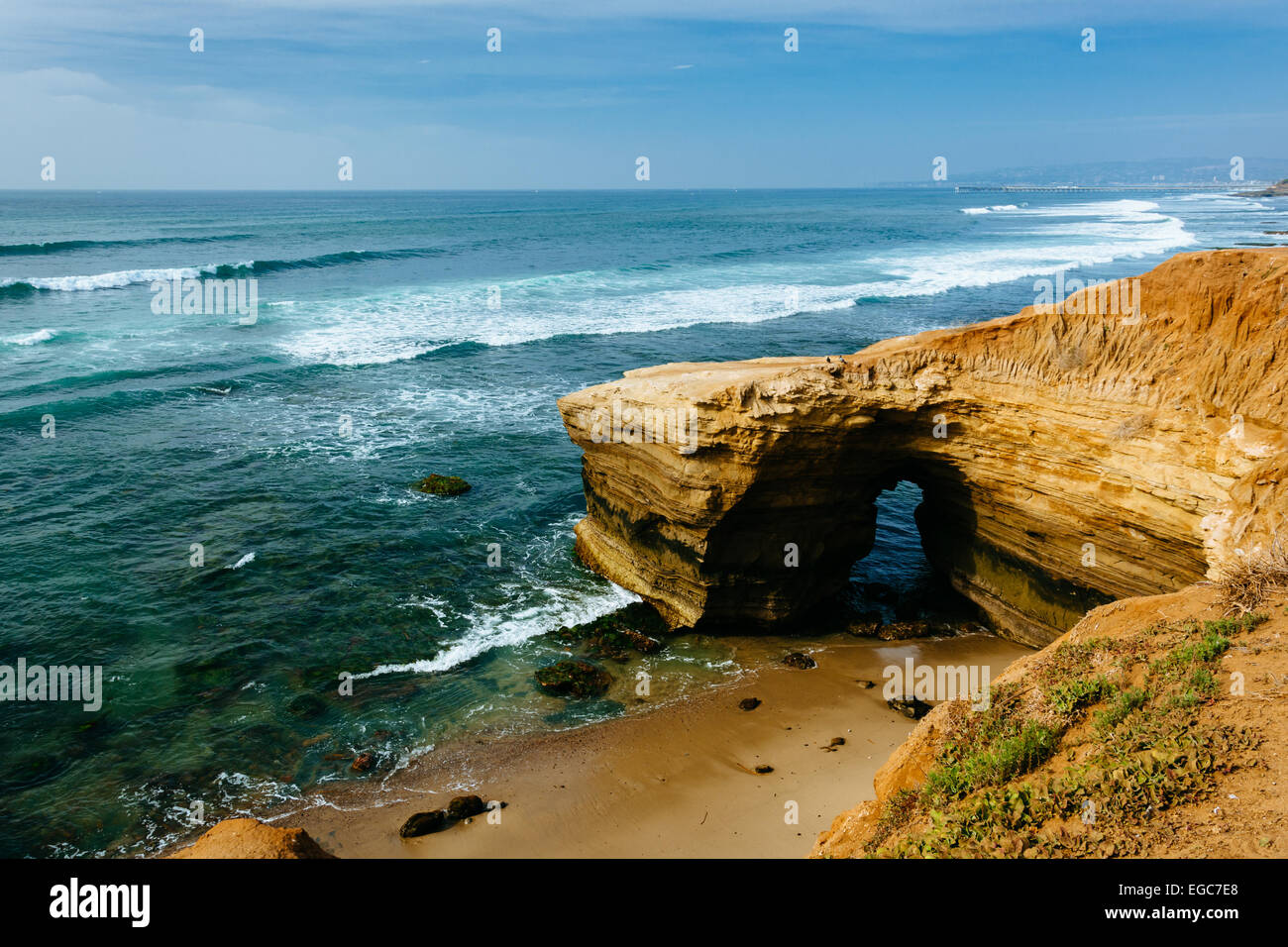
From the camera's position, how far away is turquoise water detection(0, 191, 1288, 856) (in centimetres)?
1179

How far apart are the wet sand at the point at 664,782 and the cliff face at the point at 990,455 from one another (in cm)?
191

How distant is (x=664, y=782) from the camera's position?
10.8 meters

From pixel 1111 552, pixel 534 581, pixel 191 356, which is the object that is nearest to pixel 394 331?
pixel 191 356

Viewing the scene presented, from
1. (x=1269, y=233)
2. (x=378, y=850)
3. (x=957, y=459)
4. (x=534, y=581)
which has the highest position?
(x=1269, y=233)

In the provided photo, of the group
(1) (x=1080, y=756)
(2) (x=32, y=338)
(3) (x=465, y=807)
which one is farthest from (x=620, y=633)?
(2) (x=32, y=338)

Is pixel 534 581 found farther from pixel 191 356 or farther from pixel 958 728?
pixel 191 356

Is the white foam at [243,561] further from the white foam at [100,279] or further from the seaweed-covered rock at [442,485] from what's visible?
the white foam at [100,279]

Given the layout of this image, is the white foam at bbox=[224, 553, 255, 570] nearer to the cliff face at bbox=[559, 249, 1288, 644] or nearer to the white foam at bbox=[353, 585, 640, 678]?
the white foam at bbox=[353, 585, 640, 678]

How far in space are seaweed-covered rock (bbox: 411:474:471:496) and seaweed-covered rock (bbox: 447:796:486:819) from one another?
10692 millimetres

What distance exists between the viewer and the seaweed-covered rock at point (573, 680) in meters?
12.8

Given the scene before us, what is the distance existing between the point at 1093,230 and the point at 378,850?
8891 centimetres

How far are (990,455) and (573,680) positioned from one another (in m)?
7.54

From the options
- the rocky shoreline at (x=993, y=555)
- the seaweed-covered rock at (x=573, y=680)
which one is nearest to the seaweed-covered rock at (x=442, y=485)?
the rocky shoreline at (x=993, y=555)

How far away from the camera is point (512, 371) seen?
3088 centimetres
